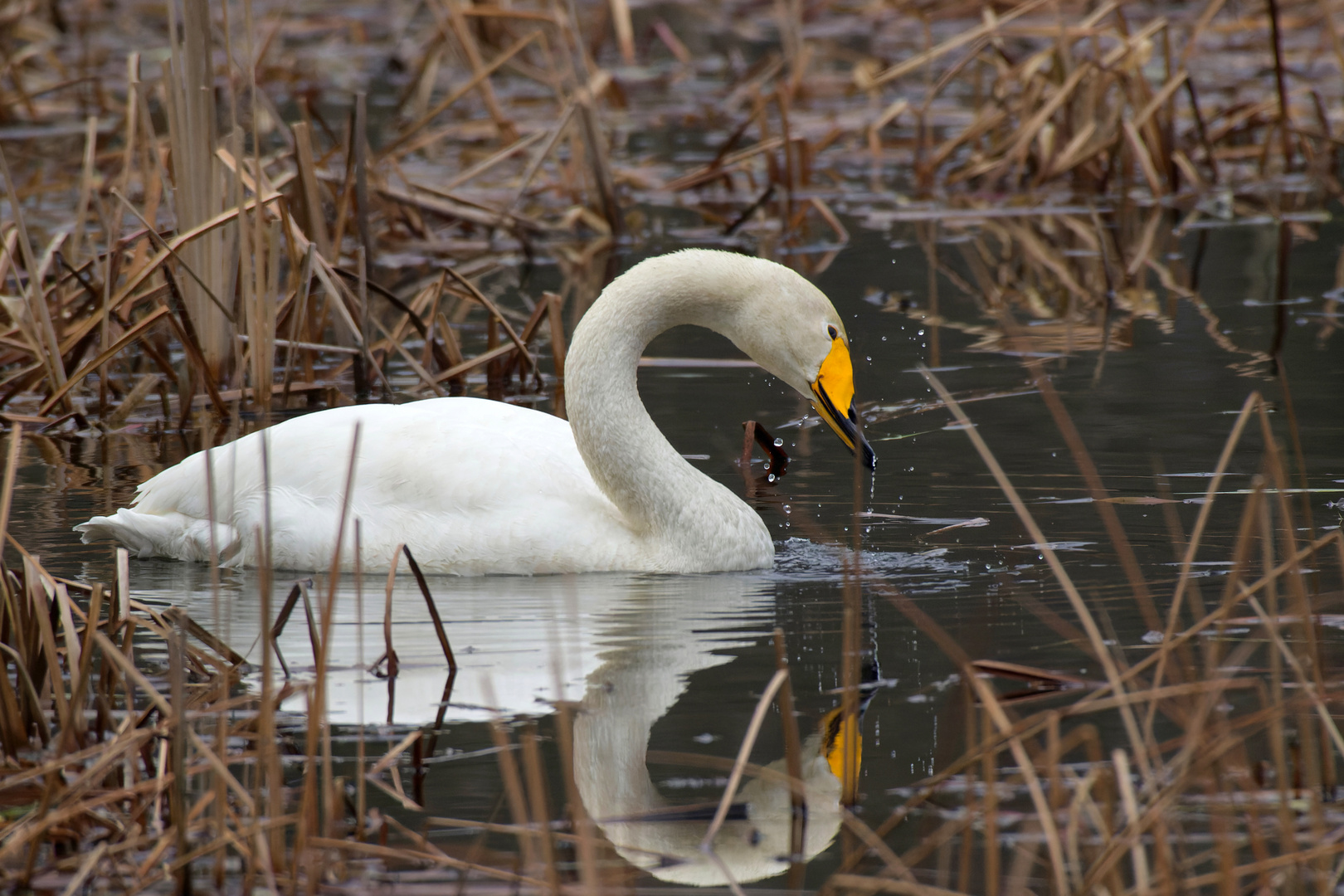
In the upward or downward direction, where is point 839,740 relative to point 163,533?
downward

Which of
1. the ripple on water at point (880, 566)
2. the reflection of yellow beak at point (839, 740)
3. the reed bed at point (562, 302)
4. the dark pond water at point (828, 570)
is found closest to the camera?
the reed bed at point (562, 302)

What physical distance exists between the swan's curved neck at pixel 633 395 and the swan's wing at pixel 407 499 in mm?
158

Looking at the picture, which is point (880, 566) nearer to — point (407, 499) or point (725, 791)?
point (407, 499)

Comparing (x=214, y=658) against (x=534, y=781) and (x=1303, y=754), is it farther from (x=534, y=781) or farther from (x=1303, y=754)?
(x=1303, y=754)

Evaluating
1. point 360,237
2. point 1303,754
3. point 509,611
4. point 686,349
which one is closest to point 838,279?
point 686,349

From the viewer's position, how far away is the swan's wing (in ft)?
18.7

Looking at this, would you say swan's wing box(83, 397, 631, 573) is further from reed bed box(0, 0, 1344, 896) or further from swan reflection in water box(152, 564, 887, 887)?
reed bed box(0, 0, 1344, 896)

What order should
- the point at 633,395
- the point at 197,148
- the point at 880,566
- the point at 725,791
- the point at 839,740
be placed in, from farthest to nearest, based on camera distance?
the point at 197,148 → the point at 633,395 → the point at 880,566 → the point at 839,740 → the point at 725,791

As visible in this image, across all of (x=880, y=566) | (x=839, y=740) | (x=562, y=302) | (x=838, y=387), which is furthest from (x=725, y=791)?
(x=562, y=302)

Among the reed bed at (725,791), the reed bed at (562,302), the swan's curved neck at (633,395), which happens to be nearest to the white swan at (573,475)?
the swan's curved neck at (633,395)

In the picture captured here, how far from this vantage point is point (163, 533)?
5984 millimetres

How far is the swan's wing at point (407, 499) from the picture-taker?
5711 millimetres

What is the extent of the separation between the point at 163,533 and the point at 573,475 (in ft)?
4.47

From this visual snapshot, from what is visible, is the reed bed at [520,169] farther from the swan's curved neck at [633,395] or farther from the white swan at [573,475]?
the swan's curved neck at [633,395]
